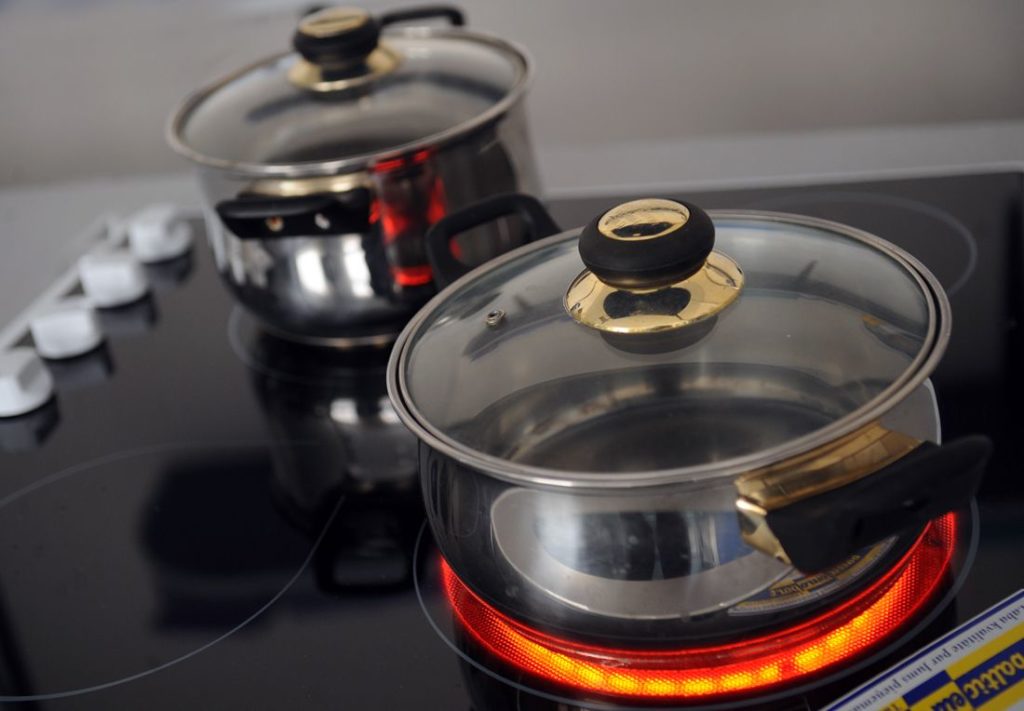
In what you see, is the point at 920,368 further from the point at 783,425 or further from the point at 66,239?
the point at 66,239

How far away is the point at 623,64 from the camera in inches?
46.0

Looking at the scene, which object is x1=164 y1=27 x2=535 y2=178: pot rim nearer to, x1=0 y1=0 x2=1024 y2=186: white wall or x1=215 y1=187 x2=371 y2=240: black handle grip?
x1=215 y1=187 x2=371 y2=240: black handle grip

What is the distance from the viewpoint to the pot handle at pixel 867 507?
48 centimetres

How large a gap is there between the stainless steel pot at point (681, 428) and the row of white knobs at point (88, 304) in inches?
16.4

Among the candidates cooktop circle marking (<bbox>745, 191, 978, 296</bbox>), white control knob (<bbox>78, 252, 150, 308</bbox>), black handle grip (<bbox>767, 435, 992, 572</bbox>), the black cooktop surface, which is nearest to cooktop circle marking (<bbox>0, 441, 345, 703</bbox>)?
the black cooktop surface

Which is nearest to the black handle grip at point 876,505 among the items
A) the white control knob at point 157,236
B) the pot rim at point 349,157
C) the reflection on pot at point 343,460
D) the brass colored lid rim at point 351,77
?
the reflection on pot at point 343,460

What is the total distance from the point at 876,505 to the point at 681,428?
0.09m

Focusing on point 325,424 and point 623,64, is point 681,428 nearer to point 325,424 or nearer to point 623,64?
point 325,424

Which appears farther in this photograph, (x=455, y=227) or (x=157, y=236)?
(x=157, y=236)

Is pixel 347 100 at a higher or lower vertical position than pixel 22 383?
higher

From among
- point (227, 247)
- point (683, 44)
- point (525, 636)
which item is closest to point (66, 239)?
point (227, 247)

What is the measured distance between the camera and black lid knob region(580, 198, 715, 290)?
0.55 meters

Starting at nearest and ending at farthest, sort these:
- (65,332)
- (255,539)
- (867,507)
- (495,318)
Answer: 1. (867,507)
2. (495,318)
3. (255,539)
4. (65,332)

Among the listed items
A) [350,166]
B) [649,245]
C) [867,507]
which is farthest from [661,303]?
[350,166]
